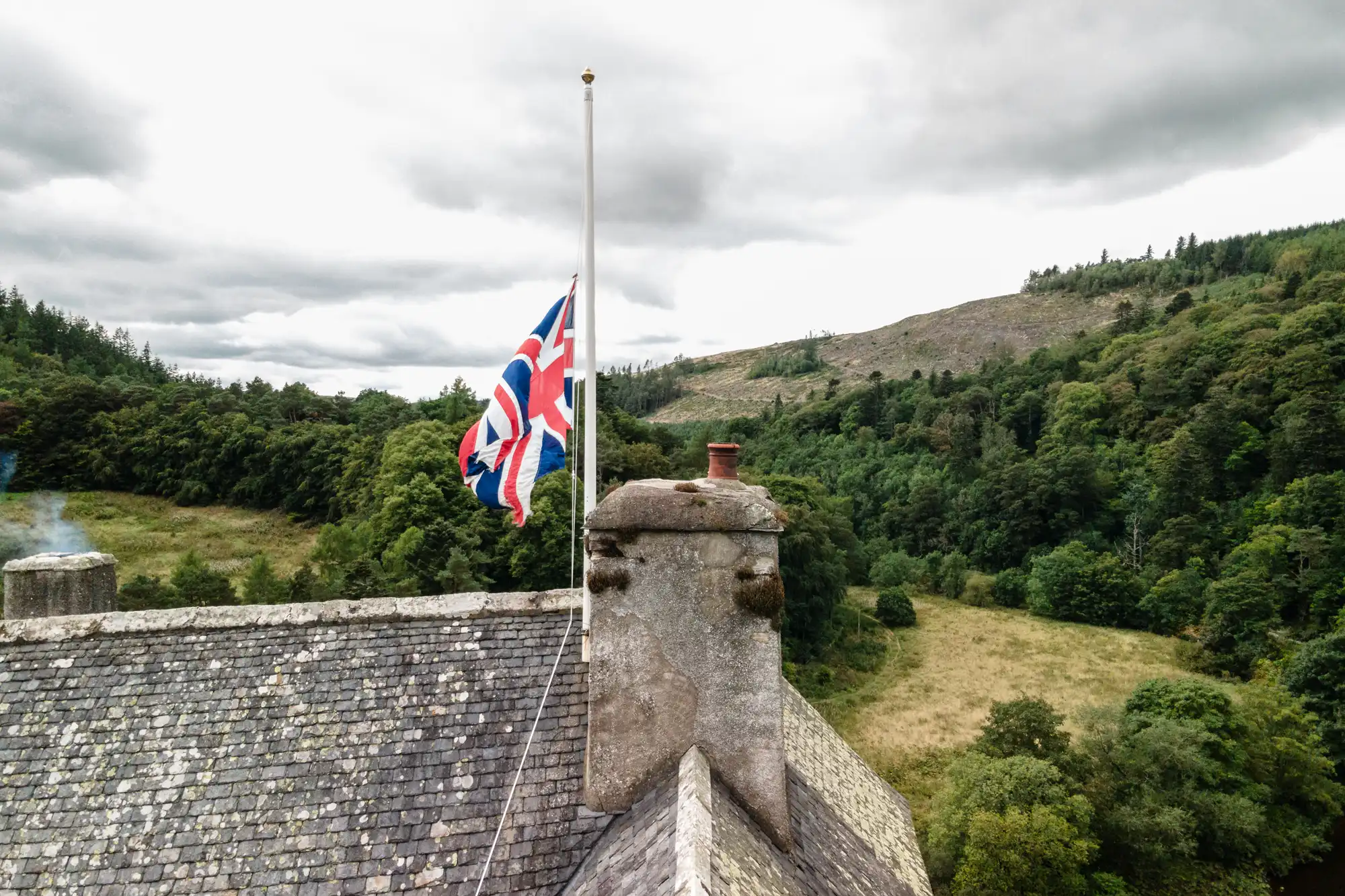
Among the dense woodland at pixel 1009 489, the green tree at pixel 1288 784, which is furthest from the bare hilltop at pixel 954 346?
the green tree at pixel 1288 784

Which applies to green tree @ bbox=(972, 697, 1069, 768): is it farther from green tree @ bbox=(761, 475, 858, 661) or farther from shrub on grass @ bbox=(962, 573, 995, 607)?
shrub on grass @ bbox=(962, 573, 995, 607)

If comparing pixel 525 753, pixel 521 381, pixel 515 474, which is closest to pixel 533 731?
pixel 525 753

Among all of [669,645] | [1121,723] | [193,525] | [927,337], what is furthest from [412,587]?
[927,337]

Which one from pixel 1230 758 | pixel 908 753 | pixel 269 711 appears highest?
pixel 269 711

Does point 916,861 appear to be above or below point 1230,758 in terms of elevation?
above

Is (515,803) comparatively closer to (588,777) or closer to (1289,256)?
(588,777)

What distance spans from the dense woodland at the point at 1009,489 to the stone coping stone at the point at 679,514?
656 inches

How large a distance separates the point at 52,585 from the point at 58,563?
283 millimetres

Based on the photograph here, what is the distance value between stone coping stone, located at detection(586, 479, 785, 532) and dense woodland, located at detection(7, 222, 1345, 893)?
16660mm

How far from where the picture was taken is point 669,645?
237 inches

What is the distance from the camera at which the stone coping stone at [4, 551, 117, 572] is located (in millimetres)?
8141

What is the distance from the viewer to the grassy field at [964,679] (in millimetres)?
31234

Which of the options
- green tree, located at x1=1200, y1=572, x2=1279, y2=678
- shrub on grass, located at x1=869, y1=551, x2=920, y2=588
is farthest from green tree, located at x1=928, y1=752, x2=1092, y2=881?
shrub on grass, located at x1=869, y1=551, x2=920, y2=588

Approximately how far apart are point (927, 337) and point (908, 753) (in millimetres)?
177316
